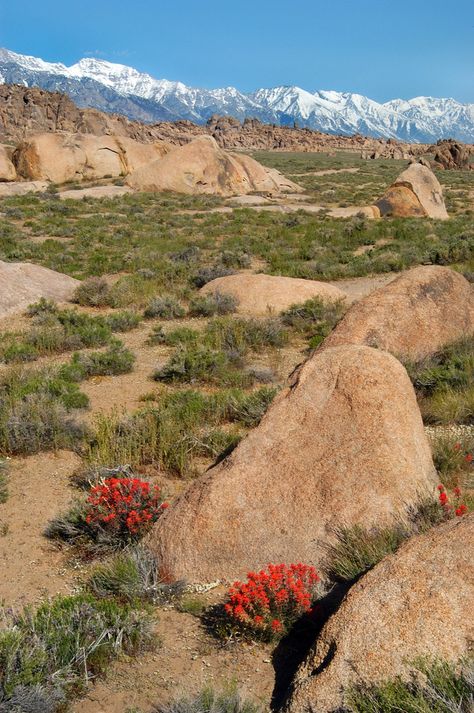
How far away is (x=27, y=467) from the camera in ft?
21.5

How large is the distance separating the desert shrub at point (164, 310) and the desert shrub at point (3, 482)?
6.66 meters

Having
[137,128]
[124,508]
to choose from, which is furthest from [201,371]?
[137,128]

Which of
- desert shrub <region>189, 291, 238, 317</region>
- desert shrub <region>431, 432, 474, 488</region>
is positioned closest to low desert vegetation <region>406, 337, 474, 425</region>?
desert shrub <region>431, 432, 474, 488</region>

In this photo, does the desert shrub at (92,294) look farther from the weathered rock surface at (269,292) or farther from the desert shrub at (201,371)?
the desert shrub at (201,371)

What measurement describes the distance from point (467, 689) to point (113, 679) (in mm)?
2098

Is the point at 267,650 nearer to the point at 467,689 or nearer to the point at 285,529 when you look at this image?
the point at 285,529

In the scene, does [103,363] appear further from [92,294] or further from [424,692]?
[424,692]

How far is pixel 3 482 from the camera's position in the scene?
238 inches

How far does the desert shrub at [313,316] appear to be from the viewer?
38.2ft

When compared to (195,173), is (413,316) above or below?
below

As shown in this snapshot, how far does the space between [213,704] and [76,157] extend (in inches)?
1589

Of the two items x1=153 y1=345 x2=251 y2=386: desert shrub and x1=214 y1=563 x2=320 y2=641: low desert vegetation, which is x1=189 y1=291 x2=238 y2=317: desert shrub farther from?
x1=214 y1=563 x2=320 y2=641: low desert vegetation

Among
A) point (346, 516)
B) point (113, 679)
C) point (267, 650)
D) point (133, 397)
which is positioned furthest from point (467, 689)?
point (133, 397)

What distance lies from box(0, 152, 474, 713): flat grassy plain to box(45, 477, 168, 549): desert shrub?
0.61 feet
